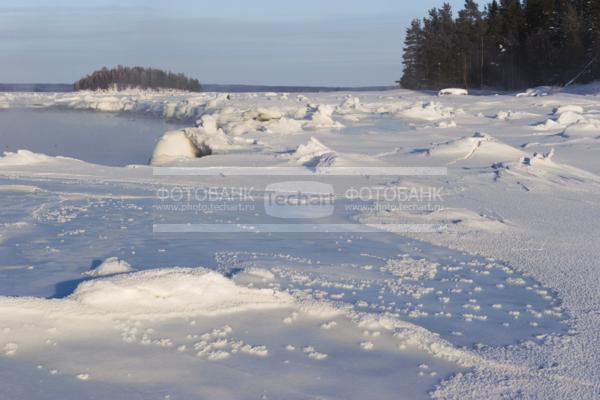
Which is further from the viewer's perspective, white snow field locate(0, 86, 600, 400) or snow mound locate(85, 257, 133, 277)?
snow mound locate(85, 257, 133, 277)

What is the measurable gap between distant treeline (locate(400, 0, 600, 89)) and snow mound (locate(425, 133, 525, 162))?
22263 millimetres

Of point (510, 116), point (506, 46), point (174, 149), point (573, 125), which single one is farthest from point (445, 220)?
point (506, 46)

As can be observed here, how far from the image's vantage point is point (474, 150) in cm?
780

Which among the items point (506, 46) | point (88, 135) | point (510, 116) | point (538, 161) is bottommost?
point (538, 161)

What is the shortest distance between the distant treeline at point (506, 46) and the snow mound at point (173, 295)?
27.8 meters

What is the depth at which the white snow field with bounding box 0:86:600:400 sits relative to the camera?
2.34 meters

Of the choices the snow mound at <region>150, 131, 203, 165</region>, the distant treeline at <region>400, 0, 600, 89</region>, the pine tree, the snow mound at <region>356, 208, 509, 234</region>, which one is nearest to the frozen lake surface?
the snow mound at <region>150, 131, 203, 165</region>

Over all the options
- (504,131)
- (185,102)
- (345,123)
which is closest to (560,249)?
(504,131)

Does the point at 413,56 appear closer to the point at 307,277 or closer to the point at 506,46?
the point at 506,46

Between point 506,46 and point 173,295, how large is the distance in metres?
35.5

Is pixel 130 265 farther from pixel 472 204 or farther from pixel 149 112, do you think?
pixel 149 112

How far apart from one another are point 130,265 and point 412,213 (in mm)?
2224

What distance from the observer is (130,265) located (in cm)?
364

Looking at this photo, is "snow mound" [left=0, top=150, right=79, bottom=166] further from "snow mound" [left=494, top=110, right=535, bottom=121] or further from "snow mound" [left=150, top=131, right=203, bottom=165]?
"snow mound" [left=494, top=110, right=535, bottom=121]
